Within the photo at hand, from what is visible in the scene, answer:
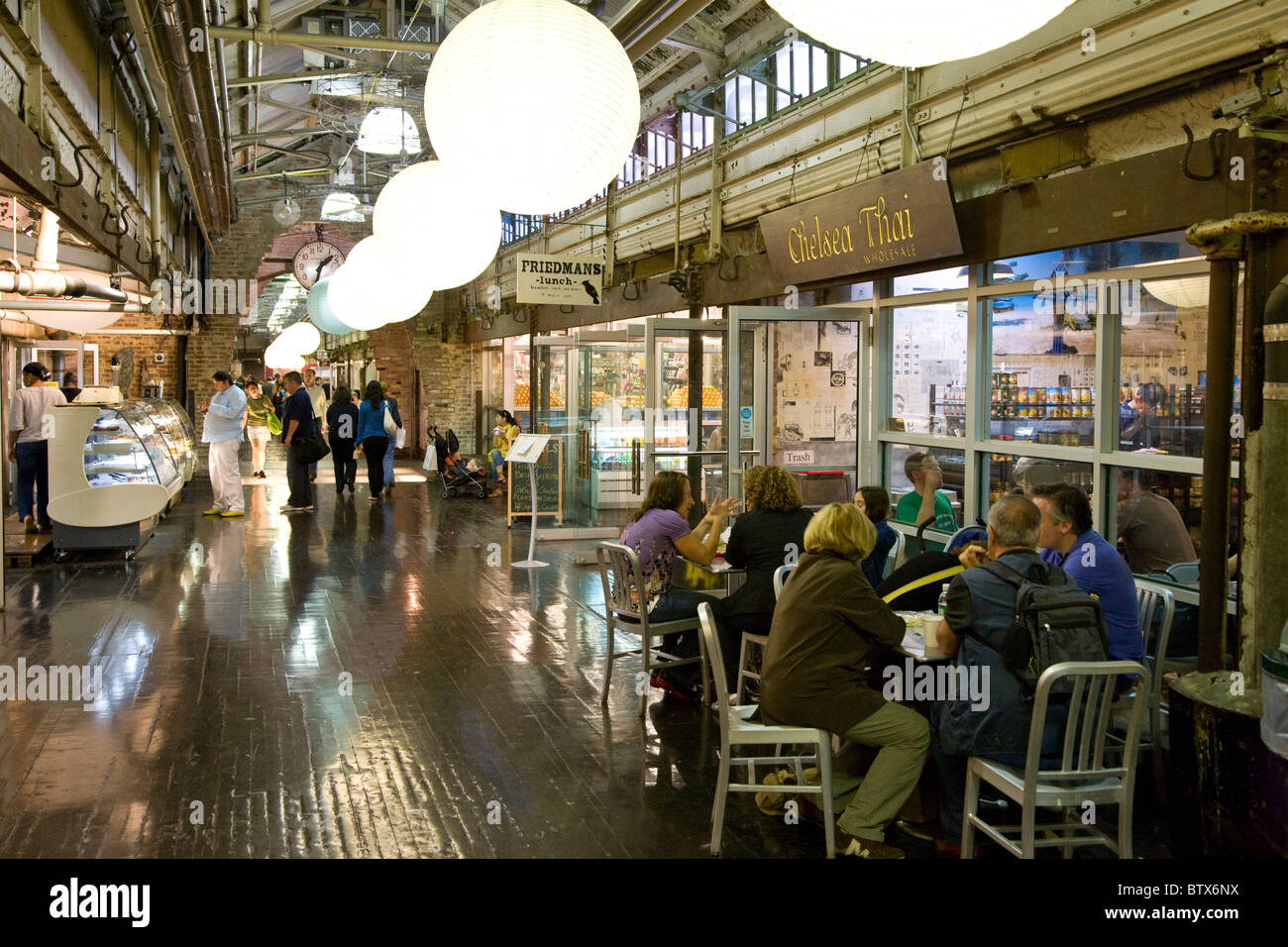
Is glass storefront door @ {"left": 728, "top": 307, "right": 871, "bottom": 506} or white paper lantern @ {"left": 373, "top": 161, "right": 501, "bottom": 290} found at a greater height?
white paper lantern @ {"left": 373, "top": 161, "right": 501, "bottom": 290}

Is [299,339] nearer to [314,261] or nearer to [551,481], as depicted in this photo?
[314,261]

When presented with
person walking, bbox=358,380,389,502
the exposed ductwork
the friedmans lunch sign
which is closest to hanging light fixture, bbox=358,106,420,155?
person walking, bbox=358,380,389,502

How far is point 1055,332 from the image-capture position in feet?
19.9

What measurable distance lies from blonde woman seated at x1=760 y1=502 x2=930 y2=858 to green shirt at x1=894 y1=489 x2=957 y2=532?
3.11 meters

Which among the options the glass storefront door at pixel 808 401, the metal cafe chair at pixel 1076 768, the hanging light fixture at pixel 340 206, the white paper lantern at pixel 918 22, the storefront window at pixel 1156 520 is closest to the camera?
the white paper lantern at pixel 918 22

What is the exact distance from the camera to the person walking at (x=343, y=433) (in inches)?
571

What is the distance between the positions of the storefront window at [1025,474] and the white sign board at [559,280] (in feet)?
15.1

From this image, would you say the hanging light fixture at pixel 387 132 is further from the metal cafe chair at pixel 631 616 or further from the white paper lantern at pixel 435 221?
the metal cafe chair at pixel 631 616


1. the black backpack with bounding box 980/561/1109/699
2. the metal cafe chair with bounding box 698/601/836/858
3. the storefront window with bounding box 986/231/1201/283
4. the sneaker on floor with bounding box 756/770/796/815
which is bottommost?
the sneaker on floor with bounding box 756/770/796/815

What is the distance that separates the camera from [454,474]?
15.1 meters

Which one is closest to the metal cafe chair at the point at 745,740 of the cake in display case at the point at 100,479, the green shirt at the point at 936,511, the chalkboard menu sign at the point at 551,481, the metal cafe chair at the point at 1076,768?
the metal cafe chair at the point at 1076,768

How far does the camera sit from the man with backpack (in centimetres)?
339

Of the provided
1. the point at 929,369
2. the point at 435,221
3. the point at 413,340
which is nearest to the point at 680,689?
the point at 435,221

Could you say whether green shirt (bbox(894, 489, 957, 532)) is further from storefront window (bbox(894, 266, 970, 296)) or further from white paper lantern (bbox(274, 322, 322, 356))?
white paper lantern (bbox(274, 322, 322, 356))
